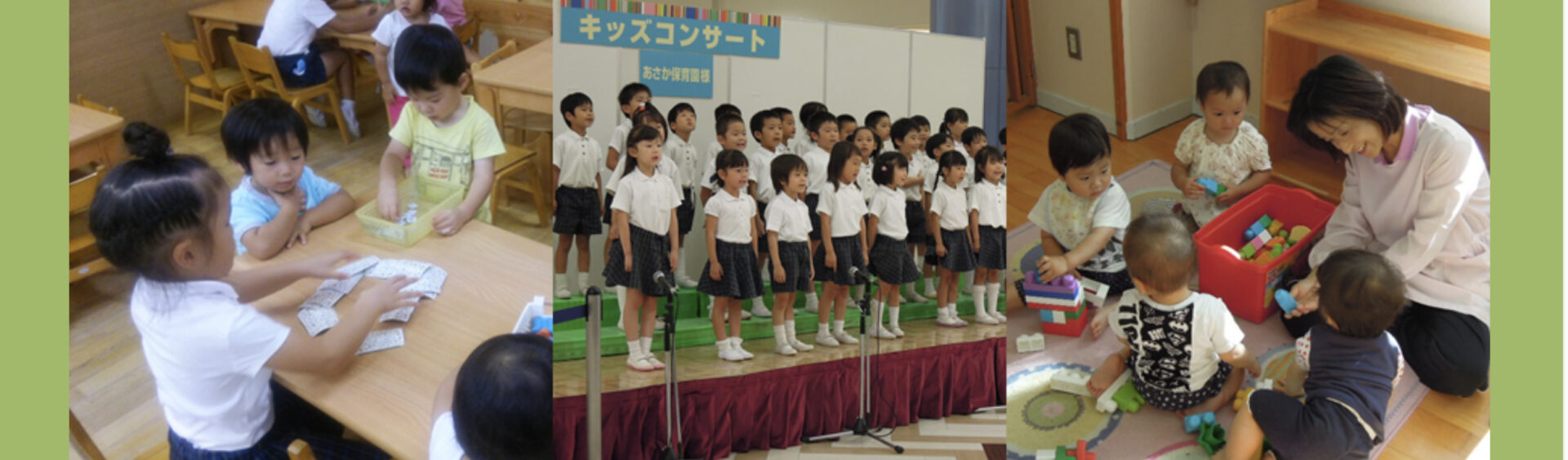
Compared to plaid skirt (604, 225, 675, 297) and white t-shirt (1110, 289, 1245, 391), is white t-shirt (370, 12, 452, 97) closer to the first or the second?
plaid skirt (604, 225, 675, 297)

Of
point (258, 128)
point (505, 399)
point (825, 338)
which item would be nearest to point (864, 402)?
point (825, 338)

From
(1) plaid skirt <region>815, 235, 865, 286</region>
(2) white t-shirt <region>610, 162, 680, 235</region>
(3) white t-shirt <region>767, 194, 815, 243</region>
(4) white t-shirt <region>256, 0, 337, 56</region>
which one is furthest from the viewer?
(1) plaid skirt <region>815, 235, 865, 286</region>

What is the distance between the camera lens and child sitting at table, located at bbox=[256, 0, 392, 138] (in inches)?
75.9

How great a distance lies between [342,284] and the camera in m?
2.01

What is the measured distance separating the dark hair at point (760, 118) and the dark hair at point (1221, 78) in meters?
0.85

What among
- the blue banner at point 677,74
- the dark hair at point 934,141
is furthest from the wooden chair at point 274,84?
the dark hair at point 934,141

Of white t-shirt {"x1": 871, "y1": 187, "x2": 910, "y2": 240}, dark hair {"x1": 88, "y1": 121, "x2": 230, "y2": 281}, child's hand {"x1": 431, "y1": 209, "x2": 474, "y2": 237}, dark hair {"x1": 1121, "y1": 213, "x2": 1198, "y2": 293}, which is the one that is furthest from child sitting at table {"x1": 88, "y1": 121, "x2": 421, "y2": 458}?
dark hair {"x1": 1121, "y1": 213, "x2": 1198, "y2": 293}

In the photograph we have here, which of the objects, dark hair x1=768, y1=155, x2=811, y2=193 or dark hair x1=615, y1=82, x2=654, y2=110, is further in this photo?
dark hair x1=768, y1=155, x2=811, y2=193

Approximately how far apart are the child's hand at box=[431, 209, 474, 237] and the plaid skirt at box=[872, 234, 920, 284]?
2.69ft

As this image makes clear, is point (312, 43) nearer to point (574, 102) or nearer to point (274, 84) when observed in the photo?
point (274, 84)

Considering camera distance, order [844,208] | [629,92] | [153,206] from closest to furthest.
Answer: [153,206] < [629,92] < [844,208]

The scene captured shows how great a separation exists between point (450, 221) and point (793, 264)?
0.67m

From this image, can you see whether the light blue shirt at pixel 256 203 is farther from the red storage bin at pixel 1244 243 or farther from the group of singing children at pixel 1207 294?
the red storage bin at pixel 1244 243

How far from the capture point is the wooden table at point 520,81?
200 centimetres
